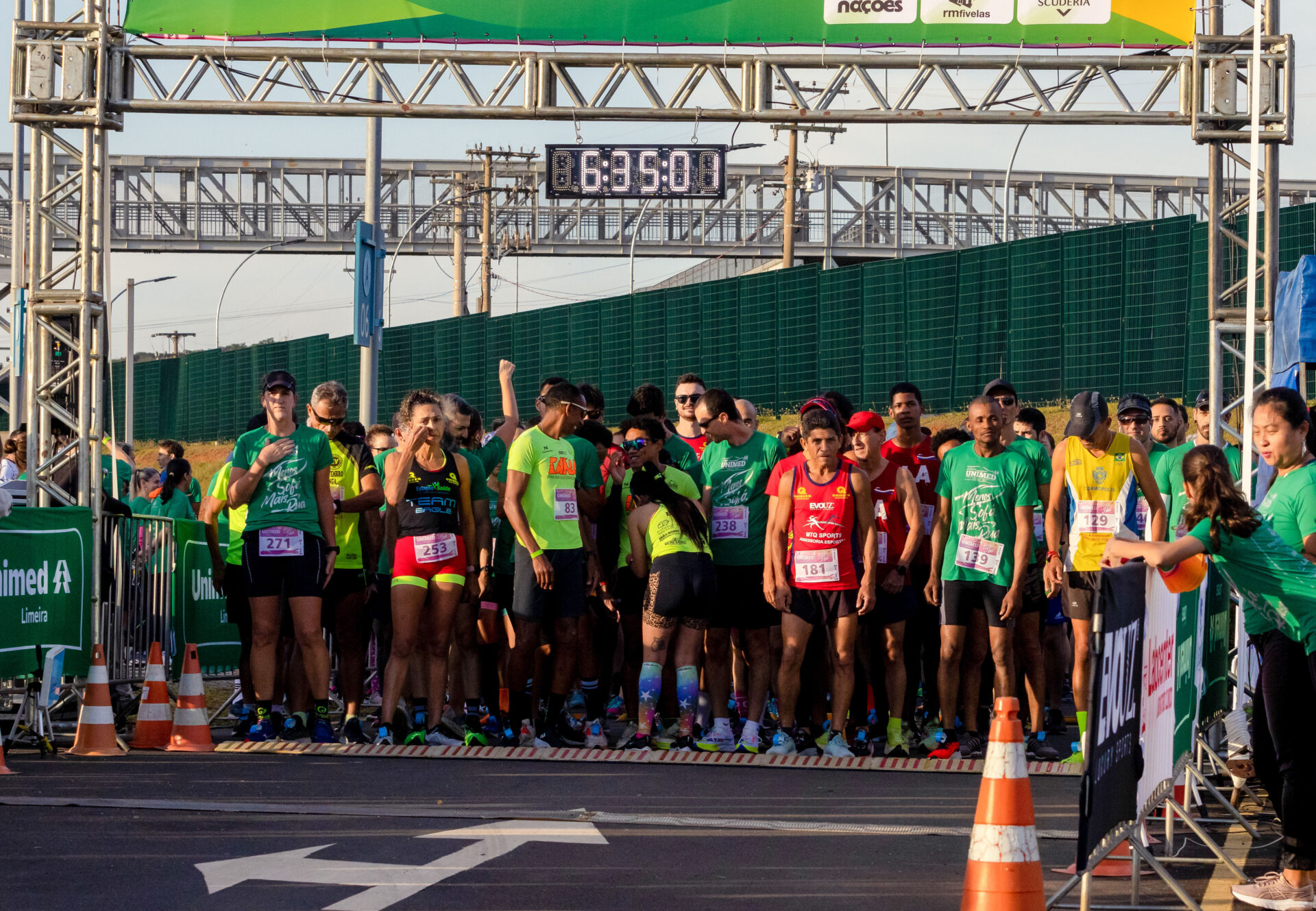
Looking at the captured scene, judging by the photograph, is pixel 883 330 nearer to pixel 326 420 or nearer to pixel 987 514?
pixel 987 514

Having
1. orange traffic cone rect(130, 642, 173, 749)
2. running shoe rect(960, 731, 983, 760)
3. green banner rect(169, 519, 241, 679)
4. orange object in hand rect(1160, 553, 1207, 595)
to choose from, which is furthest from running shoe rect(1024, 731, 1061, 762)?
green banner rect(169, 519, 241, 679)

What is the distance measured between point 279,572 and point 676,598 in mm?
2347

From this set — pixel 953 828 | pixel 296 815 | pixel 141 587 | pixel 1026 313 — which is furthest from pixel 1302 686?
pixel 1026 313

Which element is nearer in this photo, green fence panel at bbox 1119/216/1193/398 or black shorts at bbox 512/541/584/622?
black shorts at bbox 512/541/584/622

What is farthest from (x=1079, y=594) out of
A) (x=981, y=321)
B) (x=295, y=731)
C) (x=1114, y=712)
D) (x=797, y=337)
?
(x=797, y=337)

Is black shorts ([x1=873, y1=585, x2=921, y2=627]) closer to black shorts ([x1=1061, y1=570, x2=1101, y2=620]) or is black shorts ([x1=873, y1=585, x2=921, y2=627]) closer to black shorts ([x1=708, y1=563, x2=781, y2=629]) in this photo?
black shorts ([x1=708, y1=563, x2=781, y2=629])

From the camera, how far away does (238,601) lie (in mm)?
9875

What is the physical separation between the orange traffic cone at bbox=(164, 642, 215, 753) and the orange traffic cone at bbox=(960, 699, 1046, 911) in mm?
5667

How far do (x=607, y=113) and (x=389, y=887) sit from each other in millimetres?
7612

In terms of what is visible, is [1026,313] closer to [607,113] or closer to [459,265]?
[607,113]

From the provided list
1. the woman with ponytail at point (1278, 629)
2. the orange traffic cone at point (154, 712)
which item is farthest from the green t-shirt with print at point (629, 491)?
the woman with ponytail at point (1278, 629)

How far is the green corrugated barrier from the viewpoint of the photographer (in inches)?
844

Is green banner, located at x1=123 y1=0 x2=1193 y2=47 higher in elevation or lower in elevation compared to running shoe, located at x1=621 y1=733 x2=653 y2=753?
higher

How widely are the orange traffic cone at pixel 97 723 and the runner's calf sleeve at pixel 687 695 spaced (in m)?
3.18
